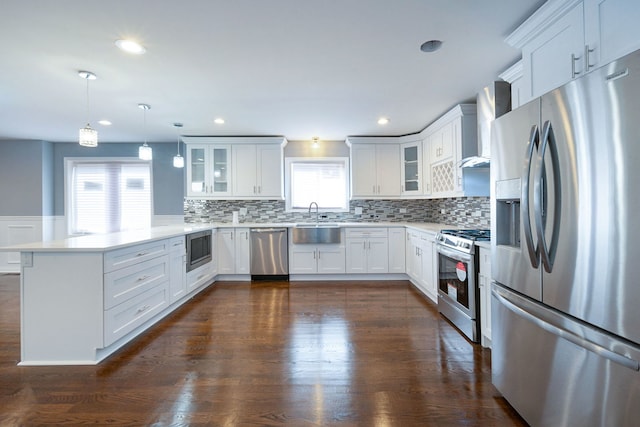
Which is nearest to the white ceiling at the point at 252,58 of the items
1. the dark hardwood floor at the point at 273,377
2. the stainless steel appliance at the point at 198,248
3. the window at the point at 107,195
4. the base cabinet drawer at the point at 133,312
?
the window at the point at 107,195

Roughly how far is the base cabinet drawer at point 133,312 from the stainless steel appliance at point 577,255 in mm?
2694

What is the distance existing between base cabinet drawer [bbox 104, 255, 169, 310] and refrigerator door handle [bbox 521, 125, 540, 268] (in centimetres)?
273

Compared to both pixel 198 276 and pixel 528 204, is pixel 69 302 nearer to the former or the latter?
pixel 198 276

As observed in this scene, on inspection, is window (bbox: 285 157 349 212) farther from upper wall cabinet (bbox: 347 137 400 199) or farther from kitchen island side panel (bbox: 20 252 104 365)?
kitchen island side panel (bbox: 20 252 104 365)

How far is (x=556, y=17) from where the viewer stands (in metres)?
1.72

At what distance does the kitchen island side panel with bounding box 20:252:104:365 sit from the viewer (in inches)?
87.2

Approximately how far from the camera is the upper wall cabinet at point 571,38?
1.38 metres

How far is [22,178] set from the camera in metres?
5.25

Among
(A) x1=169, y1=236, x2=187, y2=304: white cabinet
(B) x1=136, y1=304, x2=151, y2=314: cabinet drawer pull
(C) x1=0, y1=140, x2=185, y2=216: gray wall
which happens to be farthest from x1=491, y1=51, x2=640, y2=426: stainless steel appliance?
(C) x1=0, y1=140, x2=185, y2=216: gray wall

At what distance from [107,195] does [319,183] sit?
151 inches

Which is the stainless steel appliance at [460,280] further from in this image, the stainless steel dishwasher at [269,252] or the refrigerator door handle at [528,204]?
the stainless steel dishwasher at [269,252]

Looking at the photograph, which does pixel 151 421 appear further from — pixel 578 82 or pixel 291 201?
pixel 291 201

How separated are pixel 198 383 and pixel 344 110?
10.2ft

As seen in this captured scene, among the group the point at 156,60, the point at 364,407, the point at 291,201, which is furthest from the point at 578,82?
the point at 291,201
